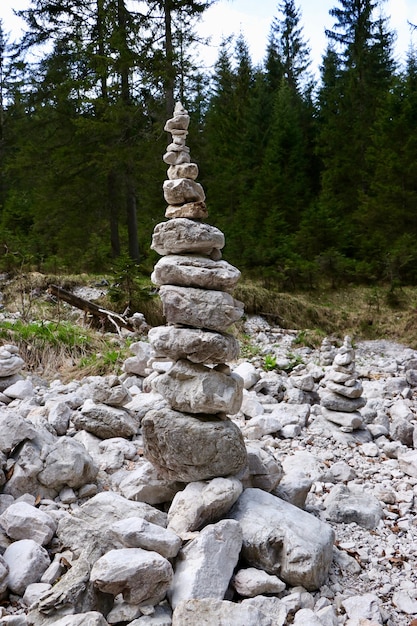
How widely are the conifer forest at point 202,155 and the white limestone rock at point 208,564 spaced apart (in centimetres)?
1007

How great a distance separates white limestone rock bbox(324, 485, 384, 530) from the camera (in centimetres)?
369

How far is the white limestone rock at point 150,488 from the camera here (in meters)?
3.52

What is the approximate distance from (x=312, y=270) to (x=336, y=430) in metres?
9.83

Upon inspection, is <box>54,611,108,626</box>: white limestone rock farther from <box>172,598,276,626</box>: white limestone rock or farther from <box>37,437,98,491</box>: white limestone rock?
<box>37,437,98,491</box>: white limestone rock

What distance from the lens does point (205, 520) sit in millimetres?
3078

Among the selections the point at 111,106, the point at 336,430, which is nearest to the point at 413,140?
the point at 111,106

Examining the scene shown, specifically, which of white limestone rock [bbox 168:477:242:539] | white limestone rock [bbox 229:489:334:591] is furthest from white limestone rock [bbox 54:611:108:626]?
white limestone rock [bbox 229:489:334:591]

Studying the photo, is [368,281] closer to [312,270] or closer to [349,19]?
[312,270]

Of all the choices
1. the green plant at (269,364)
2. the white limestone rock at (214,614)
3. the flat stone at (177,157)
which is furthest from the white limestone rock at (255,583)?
the green plant at (269,364)

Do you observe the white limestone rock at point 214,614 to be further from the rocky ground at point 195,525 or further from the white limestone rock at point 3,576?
the white limestone rock at point 3,576

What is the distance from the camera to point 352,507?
3752 millimetres

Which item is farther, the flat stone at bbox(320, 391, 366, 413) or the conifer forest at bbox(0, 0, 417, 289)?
the conifer forest at bbox(0, 0, 417, 289)

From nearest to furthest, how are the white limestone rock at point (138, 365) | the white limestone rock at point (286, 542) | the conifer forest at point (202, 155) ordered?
the white limestone rock at point (286, 542) < the white limestone rock at point (138, 365) < the conifer forest at point (202, 155)

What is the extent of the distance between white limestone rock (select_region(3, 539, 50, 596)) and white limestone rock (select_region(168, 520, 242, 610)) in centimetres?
78
